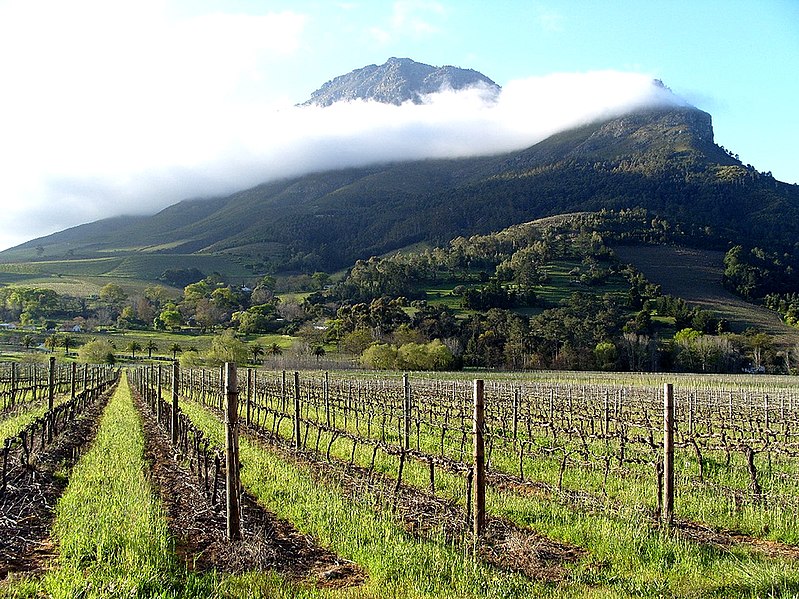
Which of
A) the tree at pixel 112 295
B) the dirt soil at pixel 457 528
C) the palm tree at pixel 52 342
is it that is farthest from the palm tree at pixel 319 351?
the dirt soil at pixel 457 528

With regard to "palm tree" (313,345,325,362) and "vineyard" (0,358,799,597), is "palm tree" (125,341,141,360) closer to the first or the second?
"palm tree" (313,345,325,362)

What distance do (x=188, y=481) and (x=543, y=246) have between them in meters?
133

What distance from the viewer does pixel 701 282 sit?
12912cm

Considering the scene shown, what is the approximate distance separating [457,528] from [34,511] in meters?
6.23

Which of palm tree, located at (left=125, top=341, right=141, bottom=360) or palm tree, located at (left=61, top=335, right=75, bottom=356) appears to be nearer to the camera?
palm tree, located at (left=61, top=335, right=75, bottom=356)

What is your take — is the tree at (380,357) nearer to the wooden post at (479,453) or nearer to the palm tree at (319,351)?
the palm tree at (319,351)

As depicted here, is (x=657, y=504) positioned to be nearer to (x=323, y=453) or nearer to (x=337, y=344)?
(x=323, y=453)

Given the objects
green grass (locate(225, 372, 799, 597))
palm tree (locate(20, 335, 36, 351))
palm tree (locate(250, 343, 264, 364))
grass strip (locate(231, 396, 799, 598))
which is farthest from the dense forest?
grass strip (locate(231, 396, 799, 598))

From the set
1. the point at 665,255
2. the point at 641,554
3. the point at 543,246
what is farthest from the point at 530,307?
the point at 641,554

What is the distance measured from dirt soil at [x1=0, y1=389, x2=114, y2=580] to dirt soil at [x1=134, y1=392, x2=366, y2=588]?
154 cm

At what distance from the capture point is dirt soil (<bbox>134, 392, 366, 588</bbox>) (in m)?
7.02

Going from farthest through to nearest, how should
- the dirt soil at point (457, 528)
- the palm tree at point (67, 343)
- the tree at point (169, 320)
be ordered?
the tree at point (169, 320), the palm tree at point (67, 343), the dirt soil at point (457, 528)

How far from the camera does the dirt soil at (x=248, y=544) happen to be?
7.02 m

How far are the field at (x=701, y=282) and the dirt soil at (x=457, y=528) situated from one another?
101858 mm
